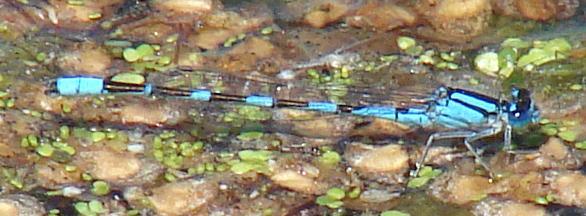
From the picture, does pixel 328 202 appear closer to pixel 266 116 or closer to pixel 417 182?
pixel 417 182

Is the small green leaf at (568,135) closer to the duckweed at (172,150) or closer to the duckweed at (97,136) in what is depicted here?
→ the duckweed at (172,150)

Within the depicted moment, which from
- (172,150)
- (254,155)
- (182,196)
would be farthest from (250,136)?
(182,196)

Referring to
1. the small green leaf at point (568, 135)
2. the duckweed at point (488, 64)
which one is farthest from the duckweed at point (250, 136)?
the small green leaf at point (568, 135)

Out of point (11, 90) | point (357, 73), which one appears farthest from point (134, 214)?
point (357, 73)

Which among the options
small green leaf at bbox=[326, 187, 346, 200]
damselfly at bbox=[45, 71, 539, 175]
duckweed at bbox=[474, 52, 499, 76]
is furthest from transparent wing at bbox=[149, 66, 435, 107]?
small green leaf at bbox=[326, 187, 346, 200]

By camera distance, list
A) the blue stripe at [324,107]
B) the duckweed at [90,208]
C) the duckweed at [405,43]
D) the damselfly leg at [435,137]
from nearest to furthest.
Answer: the duckweed at [90,208] < the damselfly leg at [435,137] < the blue stripe at [324,107] < the duckweed at [405,43]

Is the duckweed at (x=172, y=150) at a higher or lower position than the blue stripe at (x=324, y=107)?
lower
